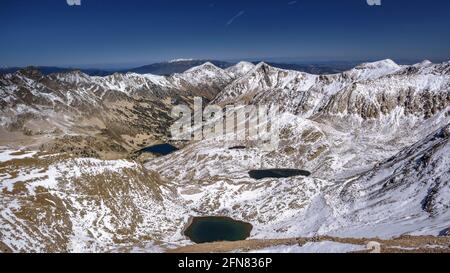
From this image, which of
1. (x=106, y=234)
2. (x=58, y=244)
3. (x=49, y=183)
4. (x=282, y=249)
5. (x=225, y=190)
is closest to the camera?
(x=282, y=249)

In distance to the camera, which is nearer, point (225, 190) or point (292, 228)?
point (292, 228)

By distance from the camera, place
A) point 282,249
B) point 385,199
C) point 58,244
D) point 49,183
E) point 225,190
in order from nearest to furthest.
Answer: point 282,249 → point 58,244 → point 385,199 → point 49,183 → point 225,190

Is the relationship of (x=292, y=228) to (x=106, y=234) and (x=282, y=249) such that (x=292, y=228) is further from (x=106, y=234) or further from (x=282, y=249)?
(x=282, y=249)
